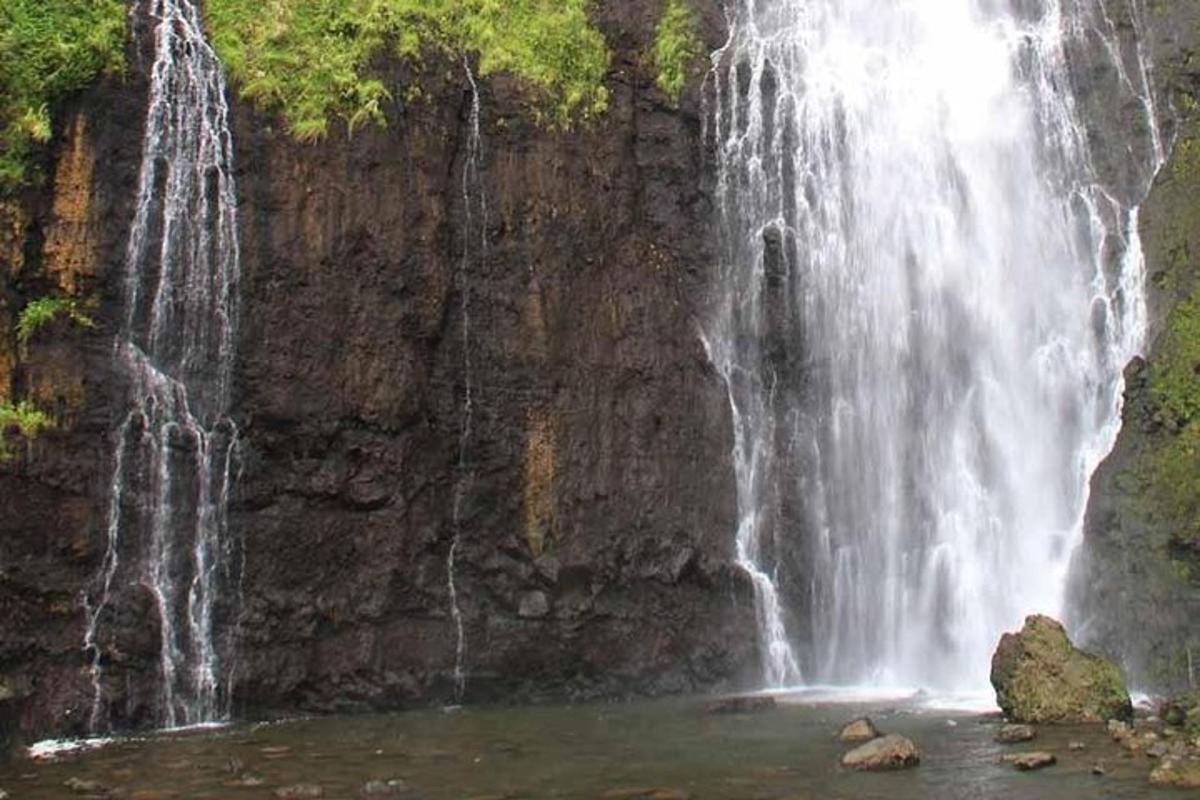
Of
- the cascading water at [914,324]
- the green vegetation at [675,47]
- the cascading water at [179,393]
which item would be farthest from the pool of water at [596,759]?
the green vegetation at [675,47]

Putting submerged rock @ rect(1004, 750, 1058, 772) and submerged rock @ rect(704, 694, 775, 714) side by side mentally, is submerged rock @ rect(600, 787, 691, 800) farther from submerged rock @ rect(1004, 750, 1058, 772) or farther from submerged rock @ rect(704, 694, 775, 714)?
submerged rock @ rect(704, 694, 775, 714)

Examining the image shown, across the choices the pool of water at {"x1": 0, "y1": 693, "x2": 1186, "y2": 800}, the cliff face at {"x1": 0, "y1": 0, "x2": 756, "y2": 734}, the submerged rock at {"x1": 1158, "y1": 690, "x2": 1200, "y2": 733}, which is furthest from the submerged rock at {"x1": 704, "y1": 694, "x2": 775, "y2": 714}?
the submerged rock at {"x1": 1158, "y1": 690, "x2": 1200, "y2": 733}

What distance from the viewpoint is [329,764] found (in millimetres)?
11695

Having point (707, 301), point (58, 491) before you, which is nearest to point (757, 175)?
point (707, 301)

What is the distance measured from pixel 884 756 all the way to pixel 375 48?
40.9 ft

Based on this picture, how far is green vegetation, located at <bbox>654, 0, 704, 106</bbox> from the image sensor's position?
20219mm

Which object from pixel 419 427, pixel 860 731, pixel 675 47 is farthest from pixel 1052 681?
pixel 675 47

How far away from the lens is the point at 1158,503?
1581cm

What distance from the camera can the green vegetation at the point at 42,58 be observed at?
15.3 m

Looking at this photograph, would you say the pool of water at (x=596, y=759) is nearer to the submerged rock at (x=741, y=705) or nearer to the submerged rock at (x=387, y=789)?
→ the submerged rock at (x=387, y=789)

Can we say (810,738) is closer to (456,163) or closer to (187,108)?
(456,163)

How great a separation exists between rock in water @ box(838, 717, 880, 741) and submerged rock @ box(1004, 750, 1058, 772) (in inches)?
57.2

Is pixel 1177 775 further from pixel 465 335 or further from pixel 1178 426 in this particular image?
pixel 465 335

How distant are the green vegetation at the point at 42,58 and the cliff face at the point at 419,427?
1.12 feet
